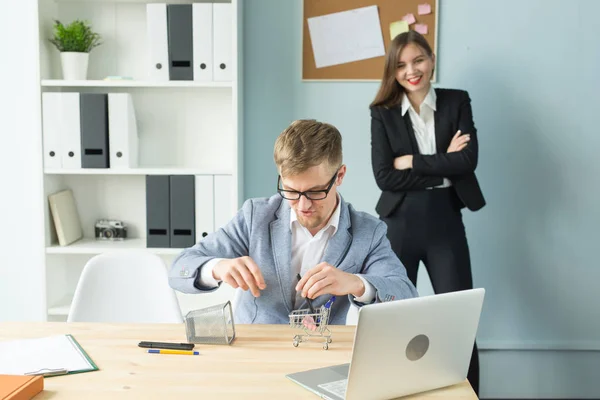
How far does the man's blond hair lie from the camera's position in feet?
5.94

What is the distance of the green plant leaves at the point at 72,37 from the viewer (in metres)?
3.05

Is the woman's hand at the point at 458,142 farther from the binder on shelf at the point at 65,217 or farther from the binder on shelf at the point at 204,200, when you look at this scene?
the binder on shelf at the point at 65,217

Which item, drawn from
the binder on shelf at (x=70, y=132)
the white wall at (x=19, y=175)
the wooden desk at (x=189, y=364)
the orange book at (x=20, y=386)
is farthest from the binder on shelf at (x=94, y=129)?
the orange book at (x=20, y=386)

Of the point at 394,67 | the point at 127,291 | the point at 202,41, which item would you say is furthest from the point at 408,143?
the point at 127,291

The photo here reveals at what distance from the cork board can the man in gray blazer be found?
1.41 meters

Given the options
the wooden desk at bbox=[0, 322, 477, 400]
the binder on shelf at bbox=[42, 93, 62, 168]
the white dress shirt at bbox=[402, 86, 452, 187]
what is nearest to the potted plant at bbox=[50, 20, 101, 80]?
the binder on shelf at bbox=[42, 93, 62, 168]

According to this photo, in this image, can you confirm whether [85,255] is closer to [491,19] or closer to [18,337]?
[18,337]

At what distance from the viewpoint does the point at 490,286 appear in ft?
11.1

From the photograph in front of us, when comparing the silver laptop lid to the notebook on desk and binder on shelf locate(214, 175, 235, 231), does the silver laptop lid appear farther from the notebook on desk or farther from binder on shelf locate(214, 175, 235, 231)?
binder on shelf locate(214, 175, 235, 231)

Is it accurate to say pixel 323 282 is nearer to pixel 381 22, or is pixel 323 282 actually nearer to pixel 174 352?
pixel 174 352

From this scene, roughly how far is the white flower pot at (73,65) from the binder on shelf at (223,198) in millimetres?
774

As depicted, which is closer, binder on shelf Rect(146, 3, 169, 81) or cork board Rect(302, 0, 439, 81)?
binder on shelf Rect(146, 3, 169, 81)

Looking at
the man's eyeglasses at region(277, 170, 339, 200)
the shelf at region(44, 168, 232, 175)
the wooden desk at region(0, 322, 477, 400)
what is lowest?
the wooden desk at region(0, 322, 477, 400)

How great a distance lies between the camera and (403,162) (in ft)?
9.46
